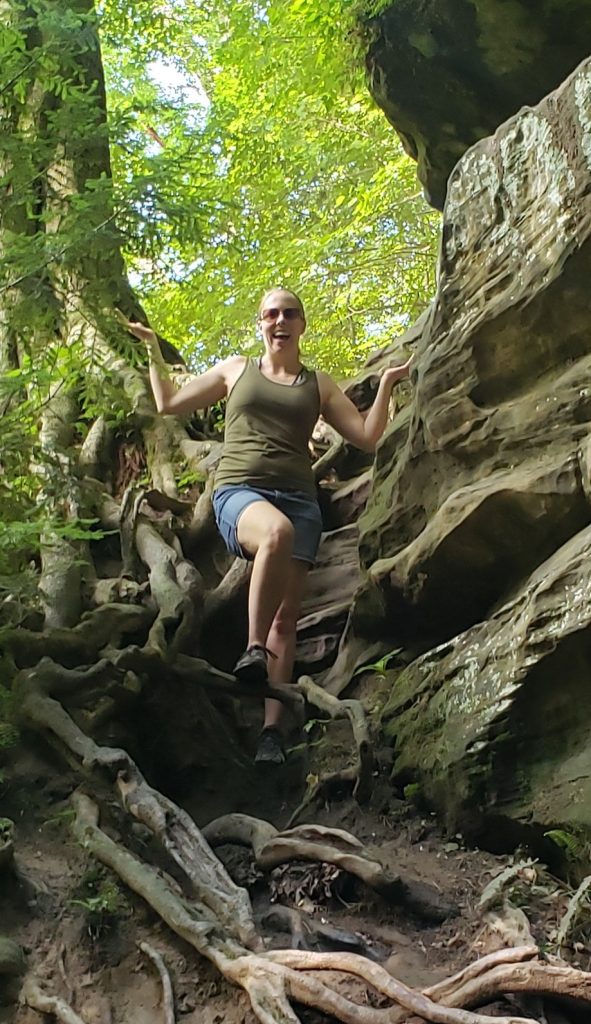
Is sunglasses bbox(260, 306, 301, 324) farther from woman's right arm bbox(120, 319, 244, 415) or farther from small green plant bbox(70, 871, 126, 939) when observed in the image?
small green plant bbox(70, 871, 126, 939)

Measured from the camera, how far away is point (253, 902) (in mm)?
3135

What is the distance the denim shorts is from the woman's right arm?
563 millimetres

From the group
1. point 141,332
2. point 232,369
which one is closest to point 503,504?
point 232,369

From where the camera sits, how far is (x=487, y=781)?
3410mm

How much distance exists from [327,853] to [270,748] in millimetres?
1158

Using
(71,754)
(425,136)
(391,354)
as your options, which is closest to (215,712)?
(71,754)

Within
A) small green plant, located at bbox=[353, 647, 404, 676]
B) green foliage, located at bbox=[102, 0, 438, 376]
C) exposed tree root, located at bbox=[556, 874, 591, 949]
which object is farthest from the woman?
green foliage, located at bbox=[102, 0, 438, 376]

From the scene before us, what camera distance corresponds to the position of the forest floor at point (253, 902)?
2.54 meters

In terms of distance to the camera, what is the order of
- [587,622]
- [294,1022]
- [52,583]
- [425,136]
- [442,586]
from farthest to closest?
[425,136], [52,583], [442,586], [587,622], [294,1022]

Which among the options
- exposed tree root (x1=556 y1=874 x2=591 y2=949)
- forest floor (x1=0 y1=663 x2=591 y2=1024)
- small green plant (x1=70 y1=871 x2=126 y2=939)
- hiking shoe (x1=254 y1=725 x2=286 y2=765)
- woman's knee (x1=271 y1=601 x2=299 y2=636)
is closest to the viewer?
forest floor (x1=0 y1=663 x2=591 y2=1024)

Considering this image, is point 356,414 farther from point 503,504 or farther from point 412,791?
point 412,791

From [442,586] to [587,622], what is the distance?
1032 millimetres

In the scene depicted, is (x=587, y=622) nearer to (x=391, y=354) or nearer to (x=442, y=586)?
(x=442, y=586)

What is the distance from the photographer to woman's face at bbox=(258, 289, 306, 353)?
15.3 feet
